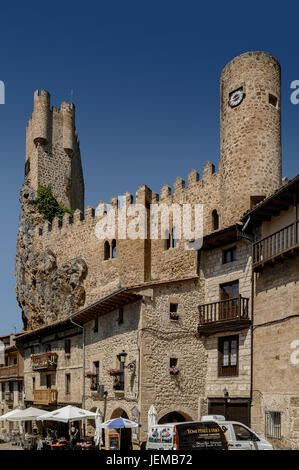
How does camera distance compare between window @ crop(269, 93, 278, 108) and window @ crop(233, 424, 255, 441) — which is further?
window @ crop(269, 93, 278, 108)

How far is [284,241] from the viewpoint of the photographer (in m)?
21.0

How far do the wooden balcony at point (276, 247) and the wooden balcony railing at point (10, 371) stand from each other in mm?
24340

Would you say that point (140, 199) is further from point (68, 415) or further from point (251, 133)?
point (68, 415)

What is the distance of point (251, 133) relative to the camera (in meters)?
29.1

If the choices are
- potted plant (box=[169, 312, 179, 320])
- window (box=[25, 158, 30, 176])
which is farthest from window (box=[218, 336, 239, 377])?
window (box=[25, 158, 30, 176])

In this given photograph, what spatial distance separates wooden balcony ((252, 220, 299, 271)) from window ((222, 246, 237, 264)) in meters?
1.71

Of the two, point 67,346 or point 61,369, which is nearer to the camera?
point 67,346

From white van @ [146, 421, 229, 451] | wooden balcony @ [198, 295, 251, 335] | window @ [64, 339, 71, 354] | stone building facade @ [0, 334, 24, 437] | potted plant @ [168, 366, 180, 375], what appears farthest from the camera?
stone building facade @ [0, 334, 24, 437]

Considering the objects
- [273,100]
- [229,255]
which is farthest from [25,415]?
[273,100]

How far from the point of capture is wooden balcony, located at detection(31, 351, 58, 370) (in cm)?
3388

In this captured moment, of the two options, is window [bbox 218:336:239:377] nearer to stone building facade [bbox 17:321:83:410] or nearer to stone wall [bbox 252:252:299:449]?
stone wall [bbox 252:252:299:449]

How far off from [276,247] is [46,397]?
1812 centimetres

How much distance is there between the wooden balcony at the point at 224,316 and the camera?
23.2 m
